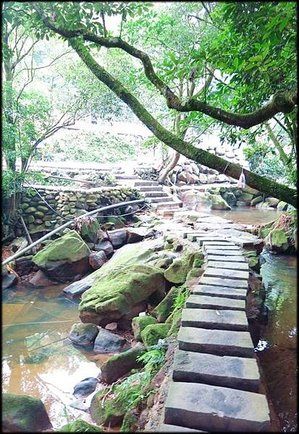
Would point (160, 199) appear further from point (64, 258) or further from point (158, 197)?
point (64, 258)

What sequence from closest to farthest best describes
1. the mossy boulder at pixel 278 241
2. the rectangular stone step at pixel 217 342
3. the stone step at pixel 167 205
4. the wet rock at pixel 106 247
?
the rectangular stone step at pixel 217 342, the wet rock at pixel 106 247, the mossy boulder at pixel 278 241, the stone step at pixel 167 205

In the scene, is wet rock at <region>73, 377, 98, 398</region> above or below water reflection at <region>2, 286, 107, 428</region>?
above

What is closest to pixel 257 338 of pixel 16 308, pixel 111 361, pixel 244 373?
pixel 111 361

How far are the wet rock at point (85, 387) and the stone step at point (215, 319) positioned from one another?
2143 millimetres

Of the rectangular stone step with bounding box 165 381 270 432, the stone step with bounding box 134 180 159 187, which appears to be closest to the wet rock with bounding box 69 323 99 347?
the rectangular stone step with bounding box 165 381 270 432

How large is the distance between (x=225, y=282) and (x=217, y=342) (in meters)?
1.23

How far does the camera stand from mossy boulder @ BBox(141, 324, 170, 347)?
3936 mm

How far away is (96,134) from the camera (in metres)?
19.4

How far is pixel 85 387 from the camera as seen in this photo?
440cm

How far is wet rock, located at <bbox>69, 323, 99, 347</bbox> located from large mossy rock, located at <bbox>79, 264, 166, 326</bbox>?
11 centimetres

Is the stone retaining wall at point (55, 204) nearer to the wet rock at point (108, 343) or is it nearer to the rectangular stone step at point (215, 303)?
the wet rock at point (108, 343)

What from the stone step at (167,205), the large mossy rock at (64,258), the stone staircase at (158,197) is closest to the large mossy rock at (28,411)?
the large mossy rock at (64,258)

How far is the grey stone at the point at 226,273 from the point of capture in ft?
12.7

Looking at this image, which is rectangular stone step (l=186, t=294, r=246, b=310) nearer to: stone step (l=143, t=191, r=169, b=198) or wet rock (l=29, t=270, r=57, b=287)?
wet rock (l=29, t=270, r=57, b=287)
